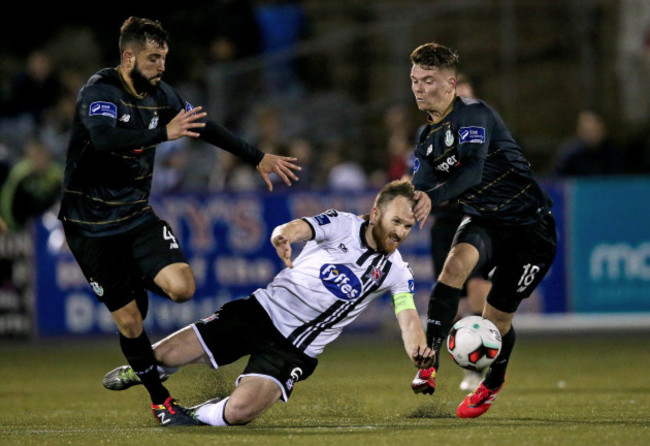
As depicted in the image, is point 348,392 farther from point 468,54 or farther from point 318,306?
point 468,54

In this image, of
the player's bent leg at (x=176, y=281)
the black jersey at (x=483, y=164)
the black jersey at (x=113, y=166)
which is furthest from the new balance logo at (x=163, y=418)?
the black jersey at (x=483, y=164)

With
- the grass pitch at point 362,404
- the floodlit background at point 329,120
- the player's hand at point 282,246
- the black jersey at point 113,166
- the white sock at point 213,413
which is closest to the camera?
the player's hand at point 282,246

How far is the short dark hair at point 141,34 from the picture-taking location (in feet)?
24.5

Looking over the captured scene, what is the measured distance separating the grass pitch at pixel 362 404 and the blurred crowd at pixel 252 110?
3041mm

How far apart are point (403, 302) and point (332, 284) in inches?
17.9

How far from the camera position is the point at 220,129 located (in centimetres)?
795

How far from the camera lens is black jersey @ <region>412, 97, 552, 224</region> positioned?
7629mm

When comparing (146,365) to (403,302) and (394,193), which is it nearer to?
(403,302)

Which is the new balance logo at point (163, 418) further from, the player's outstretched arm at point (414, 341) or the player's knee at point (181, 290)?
the player's outstretched arm at point (414, 341)

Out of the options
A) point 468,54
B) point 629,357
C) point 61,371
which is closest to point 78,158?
point 61,371

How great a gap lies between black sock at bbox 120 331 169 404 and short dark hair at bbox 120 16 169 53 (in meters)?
1.86

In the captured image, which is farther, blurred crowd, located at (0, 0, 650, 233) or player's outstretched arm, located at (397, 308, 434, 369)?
blurred crowd, located at (0, 0, 650, 233)

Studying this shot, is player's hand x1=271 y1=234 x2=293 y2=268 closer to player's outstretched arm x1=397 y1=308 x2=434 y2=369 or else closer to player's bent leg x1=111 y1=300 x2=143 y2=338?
player's outstretched arm x1=397 y1=308 x2=434 y2=369

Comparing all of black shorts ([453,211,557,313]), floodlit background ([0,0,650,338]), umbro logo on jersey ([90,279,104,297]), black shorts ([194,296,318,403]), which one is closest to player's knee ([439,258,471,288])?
black shorts ([453,211,557,313])
